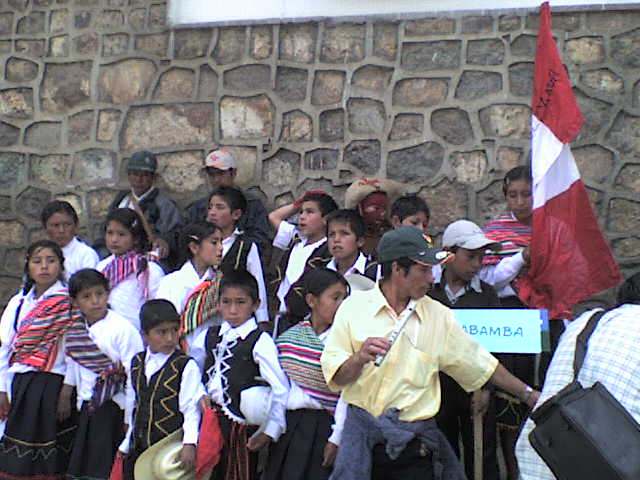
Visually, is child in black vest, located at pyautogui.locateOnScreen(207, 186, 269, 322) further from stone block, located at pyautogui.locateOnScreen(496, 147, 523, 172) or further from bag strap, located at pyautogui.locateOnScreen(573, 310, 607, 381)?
bag strap, located at pyautogui.locateOnScreen(573, 310, 607, 381)

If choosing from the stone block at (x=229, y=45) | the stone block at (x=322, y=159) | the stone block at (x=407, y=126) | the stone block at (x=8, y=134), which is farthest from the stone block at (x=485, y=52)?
the stone block at (x=8, y=134)

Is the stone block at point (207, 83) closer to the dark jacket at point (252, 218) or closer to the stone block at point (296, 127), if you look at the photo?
the stone block at point (296, 127)

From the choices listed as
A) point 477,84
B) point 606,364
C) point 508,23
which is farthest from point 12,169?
point 606,364

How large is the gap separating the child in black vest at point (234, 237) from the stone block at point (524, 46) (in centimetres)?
214

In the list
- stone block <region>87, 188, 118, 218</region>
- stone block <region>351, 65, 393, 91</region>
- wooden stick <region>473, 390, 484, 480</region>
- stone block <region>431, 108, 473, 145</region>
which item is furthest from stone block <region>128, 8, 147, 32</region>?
wooden stick <region>473, 390, 484, 480</region>

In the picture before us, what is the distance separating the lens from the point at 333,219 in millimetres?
5410

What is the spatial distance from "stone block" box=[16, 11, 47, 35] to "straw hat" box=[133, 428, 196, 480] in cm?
419

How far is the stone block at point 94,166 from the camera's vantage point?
7262 millimetres

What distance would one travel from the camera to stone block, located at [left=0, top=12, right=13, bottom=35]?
759cm

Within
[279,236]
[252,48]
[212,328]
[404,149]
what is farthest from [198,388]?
[252,48]

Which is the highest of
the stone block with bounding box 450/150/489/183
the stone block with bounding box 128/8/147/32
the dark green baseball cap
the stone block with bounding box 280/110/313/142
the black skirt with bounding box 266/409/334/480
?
the stone block with bounding box 128/8/147/32

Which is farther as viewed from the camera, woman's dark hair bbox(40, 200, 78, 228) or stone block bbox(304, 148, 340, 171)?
stone block bbox(304, 148, 340, 171)

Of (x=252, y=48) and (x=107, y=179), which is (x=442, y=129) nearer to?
(x=252, y=48)

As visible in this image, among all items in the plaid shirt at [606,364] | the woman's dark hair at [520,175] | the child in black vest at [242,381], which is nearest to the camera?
the plaid shirt at [606,364]
